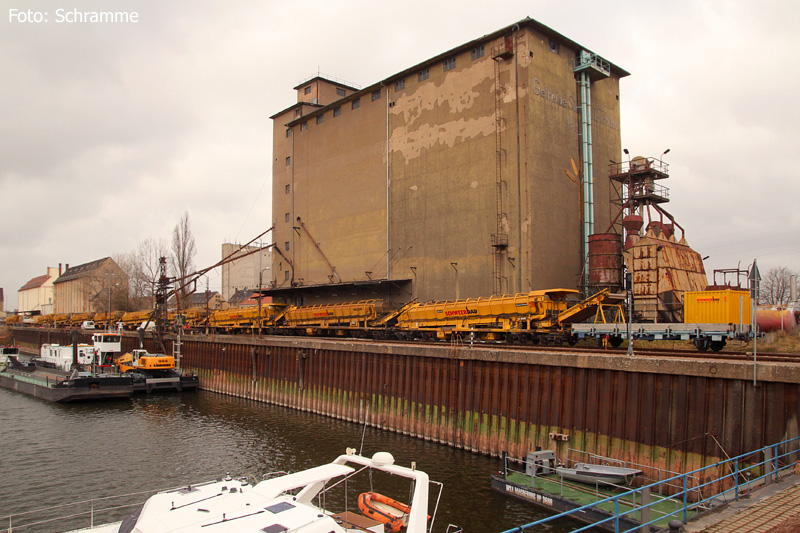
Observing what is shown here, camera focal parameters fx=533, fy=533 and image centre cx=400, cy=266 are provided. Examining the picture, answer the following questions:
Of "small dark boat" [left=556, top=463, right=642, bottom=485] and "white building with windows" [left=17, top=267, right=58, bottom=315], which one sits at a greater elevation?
"white building with windows" [left=17, top=267, right=58, bottom=315]

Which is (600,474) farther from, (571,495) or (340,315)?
(340,315)

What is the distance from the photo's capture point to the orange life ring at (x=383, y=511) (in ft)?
38.8

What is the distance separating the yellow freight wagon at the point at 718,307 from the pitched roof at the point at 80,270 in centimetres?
13151

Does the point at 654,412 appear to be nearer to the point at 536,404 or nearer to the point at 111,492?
the point at 536,404

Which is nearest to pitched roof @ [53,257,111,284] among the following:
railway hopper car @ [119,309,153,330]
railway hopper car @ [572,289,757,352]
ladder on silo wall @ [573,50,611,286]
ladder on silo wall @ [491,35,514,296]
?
railway hopper car @ [119,309,153,330]

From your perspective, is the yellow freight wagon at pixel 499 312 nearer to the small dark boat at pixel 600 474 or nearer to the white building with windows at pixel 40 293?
the small dark boat at pixel 600 474

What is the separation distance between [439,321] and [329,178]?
25.4 m

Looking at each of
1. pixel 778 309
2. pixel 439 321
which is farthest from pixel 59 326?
pixel 778 309

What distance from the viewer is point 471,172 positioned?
4153 cm

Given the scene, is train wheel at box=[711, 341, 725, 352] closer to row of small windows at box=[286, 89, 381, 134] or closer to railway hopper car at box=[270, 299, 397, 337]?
railway hopper car at box=[270, 299, 397, 337]

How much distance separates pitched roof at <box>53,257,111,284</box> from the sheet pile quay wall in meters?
113

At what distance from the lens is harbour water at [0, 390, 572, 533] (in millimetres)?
17391

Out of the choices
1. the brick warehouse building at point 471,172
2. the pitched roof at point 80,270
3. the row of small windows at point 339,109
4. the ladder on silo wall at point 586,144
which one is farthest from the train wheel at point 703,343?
the pitched roof at point 80,270

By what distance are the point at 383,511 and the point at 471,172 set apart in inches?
1280
